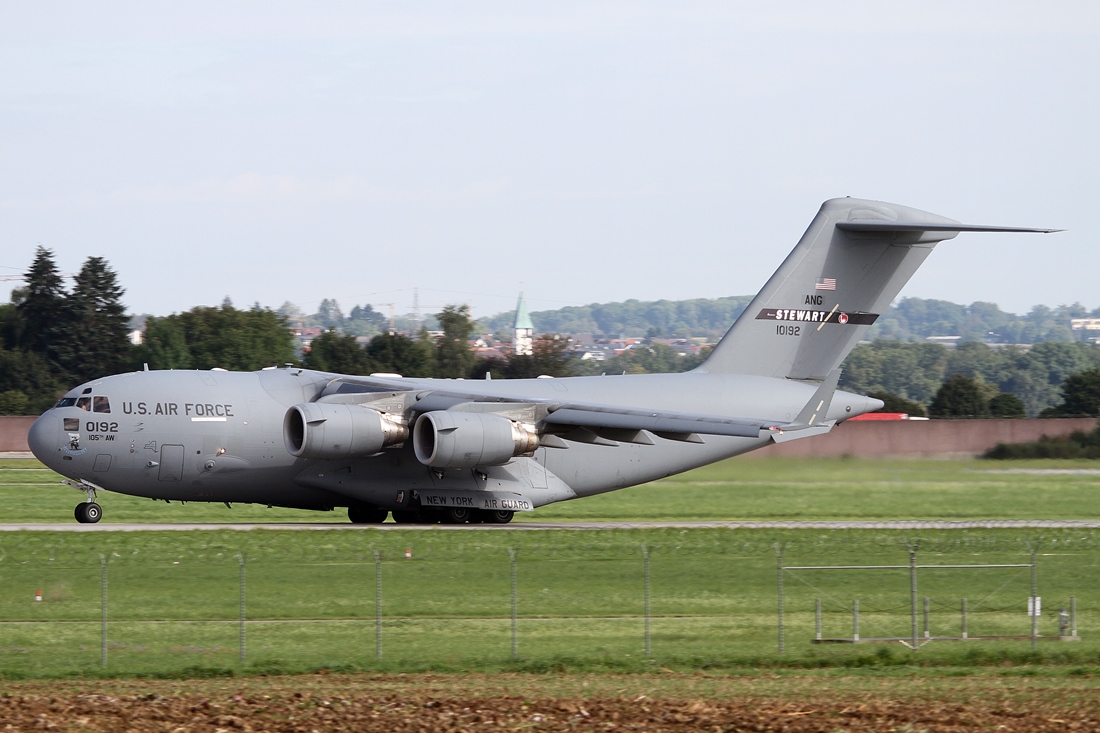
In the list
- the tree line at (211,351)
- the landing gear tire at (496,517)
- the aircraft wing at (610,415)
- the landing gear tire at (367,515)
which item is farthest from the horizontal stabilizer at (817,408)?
the tree line at (211,351)

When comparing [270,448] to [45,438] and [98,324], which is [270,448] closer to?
[45,438]

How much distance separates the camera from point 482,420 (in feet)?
89.6

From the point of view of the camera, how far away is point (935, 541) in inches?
981

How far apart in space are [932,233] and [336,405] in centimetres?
1319

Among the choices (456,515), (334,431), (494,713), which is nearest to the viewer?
(494,713)

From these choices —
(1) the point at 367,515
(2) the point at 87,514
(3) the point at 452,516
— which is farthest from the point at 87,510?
(3) the point at 452,516

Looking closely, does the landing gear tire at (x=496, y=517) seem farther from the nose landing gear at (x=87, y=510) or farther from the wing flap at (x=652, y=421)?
the nose landing gear at (x=87, y=510)

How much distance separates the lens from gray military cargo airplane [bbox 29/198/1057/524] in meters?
26.8

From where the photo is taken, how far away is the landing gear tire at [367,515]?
2920 cm

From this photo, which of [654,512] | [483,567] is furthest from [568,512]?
[483,567]

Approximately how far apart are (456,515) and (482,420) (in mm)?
2546

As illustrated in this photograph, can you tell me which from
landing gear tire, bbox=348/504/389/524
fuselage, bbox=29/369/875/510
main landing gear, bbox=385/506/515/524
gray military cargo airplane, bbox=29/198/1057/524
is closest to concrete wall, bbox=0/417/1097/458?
gray military cargo airplane, bbox=29/198/1057/524

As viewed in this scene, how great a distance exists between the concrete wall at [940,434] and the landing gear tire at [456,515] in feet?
37.4

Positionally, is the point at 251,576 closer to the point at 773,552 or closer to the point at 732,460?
the point at 773,552
